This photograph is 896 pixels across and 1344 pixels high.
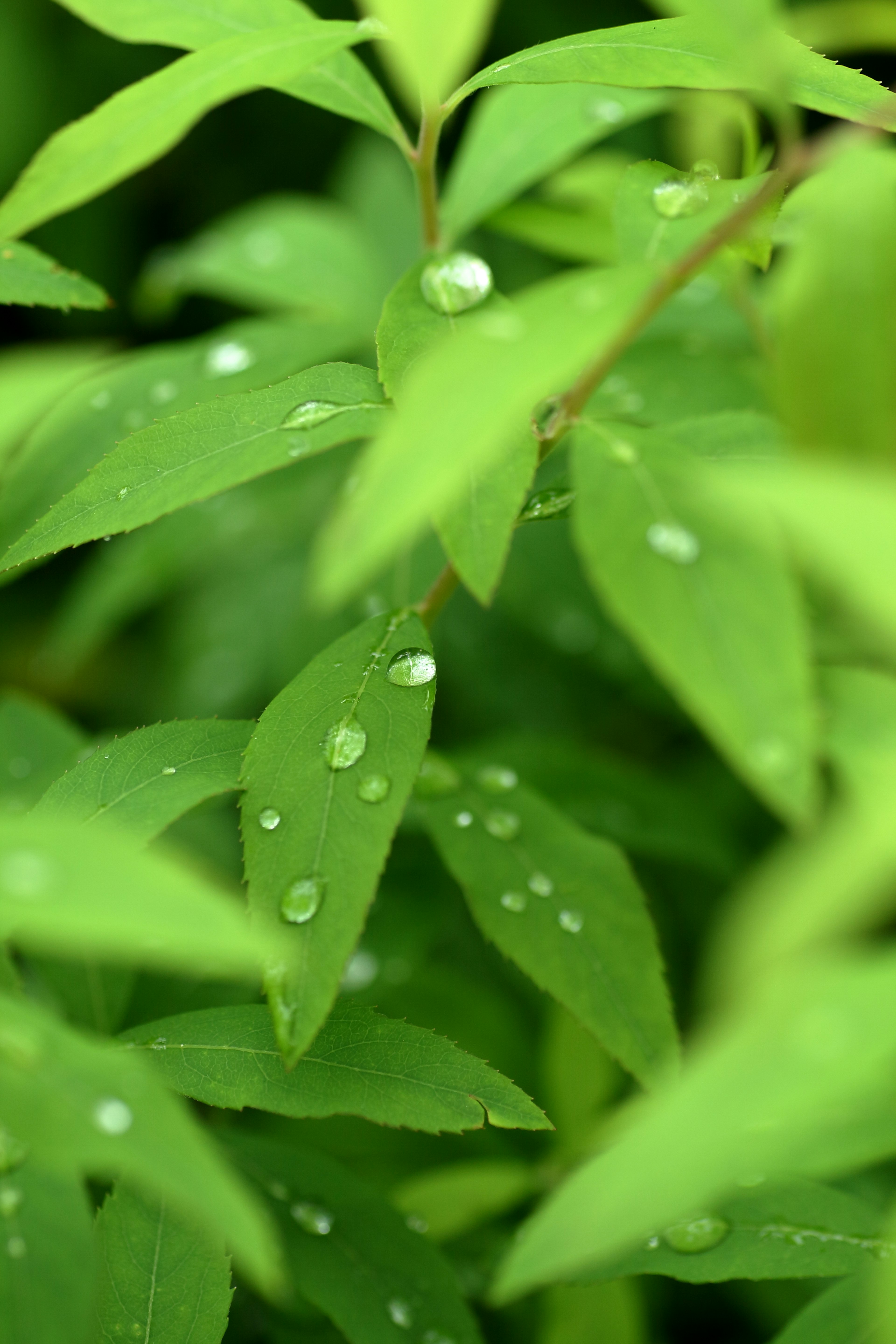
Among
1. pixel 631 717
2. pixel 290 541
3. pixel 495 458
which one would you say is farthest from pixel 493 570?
pixel 631 717

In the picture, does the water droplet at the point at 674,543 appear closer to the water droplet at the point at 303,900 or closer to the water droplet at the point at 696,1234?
the water droplet at the point at 303,900

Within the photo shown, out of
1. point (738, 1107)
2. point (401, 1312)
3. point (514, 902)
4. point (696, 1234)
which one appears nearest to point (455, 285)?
point (514, 902)

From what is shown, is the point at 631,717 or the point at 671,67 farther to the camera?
the point at 631,717

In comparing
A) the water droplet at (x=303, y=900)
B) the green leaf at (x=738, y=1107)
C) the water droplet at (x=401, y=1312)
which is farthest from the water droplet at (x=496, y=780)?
the green leaf at (x=738, y=1107)

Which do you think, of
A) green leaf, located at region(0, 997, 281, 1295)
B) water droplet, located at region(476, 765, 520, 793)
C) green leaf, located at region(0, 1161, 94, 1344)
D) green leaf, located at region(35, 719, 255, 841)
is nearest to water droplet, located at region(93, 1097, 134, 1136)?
green leaf, located at region(0, 997, 281, 1295)

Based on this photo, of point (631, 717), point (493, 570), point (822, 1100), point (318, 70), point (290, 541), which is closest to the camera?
point (822, 1100)

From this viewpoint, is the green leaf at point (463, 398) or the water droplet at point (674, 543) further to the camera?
the water droplet at point (674, 543)

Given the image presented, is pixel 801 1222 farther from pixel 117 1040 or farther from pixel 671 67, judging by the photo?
pixel 671 67
